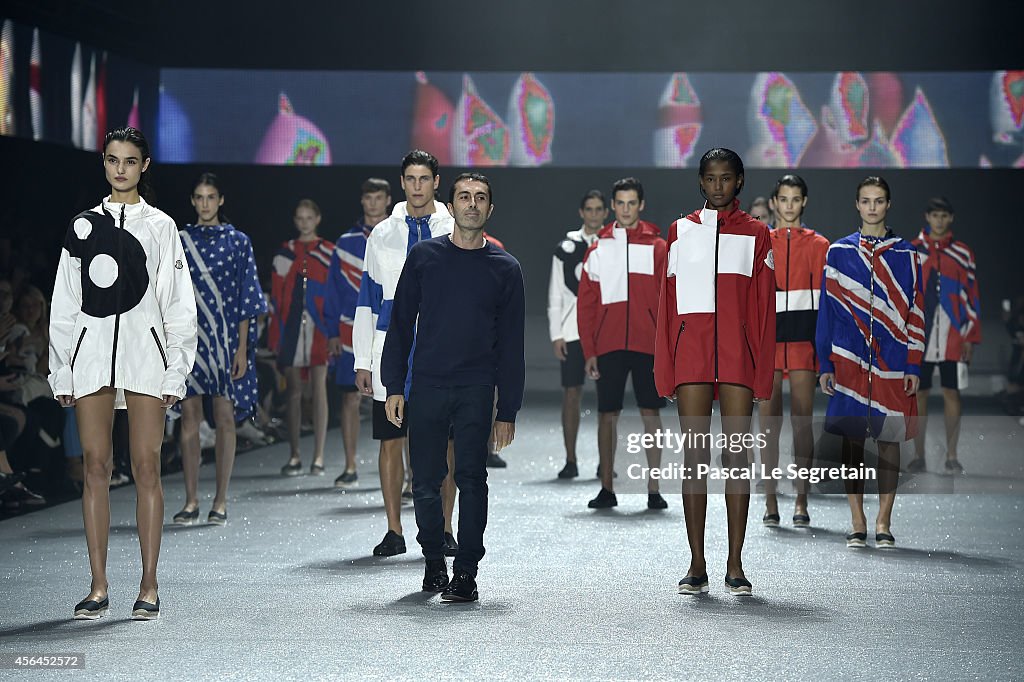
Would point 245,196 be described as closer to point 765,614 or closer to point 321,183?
point 321,183

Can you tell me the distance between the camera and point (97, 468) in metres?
4.00

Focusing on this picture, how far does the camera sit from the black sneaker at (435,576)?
4469 mm

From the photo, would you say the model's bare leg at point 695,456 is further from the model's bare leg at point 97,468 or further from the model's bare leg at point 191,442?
the model's bare leg at point 191,442

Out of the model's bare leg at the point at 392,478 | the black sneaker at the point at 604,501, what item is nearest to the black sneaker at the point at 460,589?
the model's bare leg at the point at 392,478

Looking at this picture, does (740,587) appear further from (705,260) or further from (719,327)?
(705,260)

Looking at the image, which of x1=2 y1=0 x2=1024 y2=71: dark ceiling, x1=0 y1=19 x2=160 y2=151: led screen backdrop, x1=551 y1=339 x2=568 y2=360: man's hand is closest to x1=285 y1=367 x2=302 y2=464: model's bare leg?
x1=551 y1=339 x2=568 y2=360: man's hand

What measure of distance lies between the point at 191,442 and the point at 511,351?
1970 millimetres

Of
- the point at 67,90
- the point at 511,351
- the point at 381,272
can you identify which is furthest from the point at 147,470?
the point at 67,90

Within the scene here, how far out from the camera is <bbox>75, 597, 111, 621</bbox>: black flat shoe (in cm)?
400

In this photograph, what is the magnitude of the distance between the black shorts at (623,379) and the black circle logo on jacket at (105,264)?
2.93m

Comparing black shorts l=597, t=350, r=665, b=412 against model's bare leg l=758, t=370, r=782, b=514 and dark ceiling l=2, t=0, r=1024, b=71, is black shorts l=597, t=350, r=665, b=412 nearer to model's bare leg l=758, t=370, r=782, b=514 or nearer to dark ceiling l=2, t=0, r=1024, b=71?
model's bare leg l=758, t=370, r=782, b=514

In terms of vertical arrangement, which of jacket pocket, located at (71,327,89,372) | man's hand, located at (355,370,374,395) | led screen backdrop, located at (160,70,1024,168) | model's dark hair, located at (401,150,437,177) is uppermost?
led screen backdrop, located at (160,70,1024,168)

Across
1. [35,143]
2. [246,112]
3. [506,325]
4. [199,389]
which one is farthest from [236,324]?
[246,112]

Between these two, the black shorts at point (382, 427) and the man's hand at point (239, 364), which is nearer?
the black shorts at point (382, 427)
